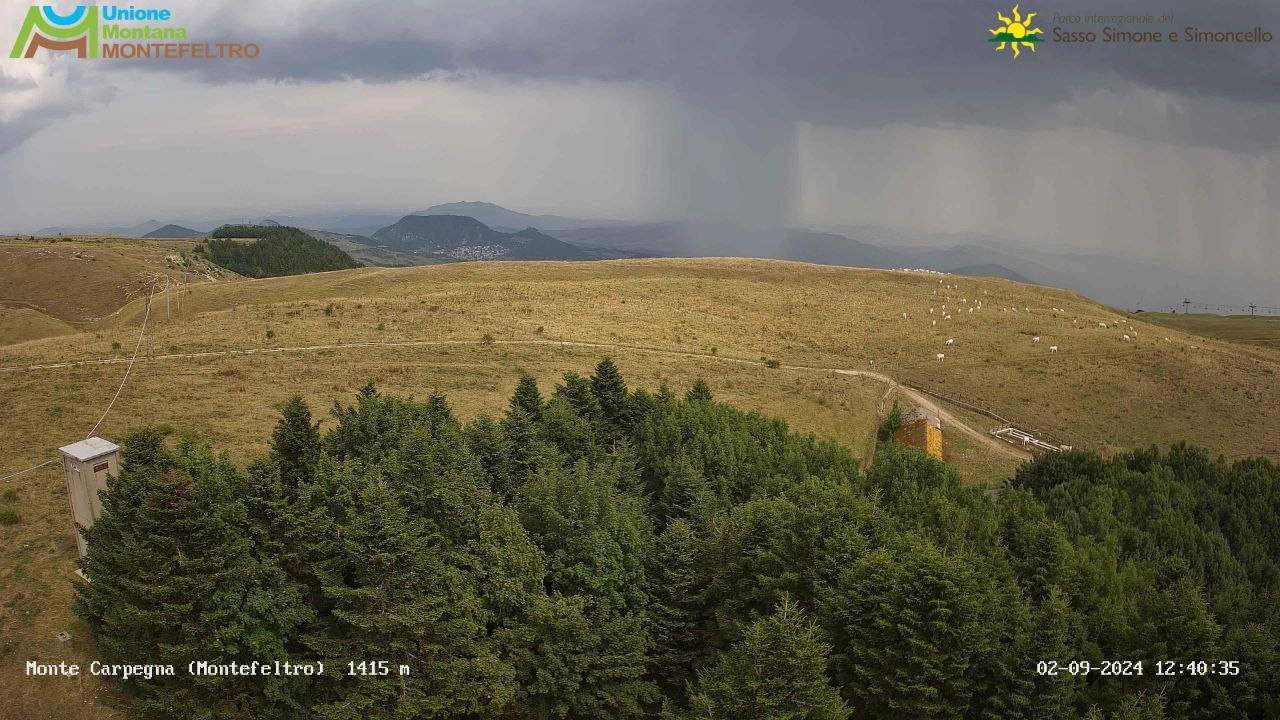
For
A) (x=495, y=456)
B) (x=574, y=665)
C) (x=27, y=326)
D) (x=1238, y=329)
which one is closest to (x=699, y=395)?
(x=495, y=456)

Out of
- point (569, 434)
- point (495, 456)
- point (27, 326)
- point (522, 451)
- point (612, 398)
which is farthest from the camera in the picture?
point (27, 326)

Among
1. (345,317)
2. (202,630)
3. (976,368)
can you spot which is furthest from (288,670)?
(976,368)

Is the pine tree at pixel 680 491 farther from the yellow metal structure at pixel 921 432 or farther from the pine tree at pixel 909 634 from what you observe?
the yellow metal structure at pixel 921 432

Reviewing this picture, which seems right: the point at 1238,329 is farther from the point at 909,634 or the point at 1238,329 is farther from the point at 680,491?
the point at 909,634

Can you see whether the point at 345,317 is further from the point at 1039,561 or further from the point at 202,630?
the point at 1039,561

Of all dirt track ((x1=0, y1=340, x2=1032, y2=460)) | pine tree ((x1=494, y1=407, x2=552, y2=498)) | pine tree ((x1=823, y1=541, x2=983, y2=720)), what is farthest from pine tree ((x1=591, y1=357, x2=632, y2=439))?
dirt track ((x1=0, y1=340, x2=1032, y2=460))

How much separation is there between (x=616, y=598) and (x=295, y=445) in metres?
14.9

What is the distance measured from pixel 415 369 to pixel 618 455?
22245mm

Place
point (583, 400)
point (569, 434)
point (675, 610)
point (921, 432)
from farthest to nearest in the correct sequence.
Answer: point (921, 432) < point (583, 400) < point (569, 434) < point (675, 610)

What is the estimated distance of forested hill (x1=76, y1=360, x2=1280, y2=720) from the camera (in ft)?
66.0

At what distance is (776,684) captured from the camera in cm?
1861

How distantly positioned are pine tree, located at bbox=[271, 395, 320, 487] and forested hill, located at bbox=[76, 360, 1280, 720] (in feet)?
0.43

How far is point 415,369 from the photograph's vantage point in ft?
175

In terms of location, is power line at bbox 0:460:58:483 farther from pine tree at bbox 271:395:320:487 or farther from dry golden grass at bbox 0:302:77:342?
dry golden grass at bbox 0:302:77:342
